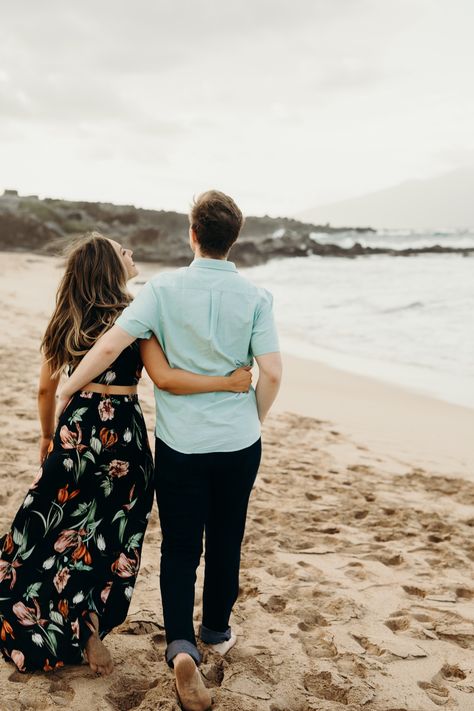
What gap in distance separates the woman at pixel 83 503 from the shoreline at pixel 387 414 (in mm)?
3517

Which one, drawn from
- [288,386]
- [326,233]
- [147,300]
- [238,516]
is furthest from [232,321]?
[326,233]

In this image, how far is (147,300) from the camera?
7.13ft

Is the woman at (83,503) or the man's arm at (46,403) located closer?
the woman at (83,503)

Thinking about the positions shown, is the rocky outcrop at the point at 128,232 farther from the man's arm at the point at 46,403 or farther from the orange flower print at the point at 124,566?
the orange flower print at the point at 124,566

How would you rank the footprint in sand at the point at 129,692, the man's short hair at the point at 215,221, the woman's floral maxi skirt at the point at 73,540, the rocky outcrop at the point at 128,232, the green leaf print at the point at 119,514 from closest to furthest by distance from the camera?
the man's short hair at the point at 215,221 < the footprint in sand at the point at 129,692 < the woman's floral maxi skirt at the point at 73,540 < the green leaf print at the point at 119,514 < the rocky outcrop at the point at 128,232

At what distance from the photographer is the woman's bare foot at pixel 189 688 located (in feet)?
7.13

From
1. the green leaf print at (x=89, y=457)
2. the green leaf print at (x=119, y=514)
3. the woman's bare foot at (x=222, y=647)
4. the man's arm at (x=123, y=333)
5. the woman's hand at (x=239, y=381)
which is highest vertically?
the man's arm at (x=123, y=333)

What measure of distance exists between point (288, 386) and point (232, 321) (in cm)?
580

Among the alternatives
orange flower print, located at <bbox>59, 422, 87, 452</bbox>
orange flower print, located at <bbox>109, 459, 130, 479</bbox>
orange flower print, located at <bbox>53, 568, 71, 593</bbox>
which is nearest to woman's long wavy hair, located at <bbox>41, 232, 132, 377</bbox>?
orange flower print, located at <bbox>59, 422, 87, 452</bbox>

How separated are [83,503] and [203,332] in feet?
2.56

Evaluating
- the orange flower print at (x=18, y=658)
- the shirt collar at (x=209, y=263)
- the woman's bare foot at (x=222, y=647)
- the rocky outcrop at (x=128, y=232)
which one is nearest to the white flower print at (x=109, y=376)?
the shirt collar at (x=209, y=263)

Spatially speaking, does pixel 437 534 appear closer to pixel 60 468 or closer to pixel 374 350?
pixel 60 468

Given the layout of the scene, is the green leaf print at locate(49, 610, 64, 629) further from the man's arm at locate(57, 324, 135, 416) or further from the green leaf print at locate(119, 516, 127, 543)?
the man's arm at locate(57, 324, 135, 416)

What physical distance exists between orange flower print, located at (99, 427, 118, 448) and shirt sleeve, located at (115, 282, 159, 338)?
1.37 ft
